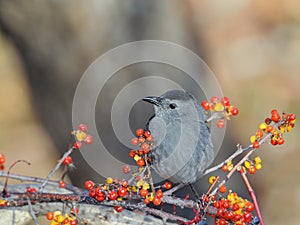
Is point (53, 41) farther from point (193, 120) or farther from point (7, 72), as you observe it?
point (193, 120)

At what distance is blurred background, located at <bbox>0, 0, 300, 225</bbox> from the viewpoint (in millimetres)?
4734

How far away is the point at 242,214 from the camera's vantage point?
1.93m

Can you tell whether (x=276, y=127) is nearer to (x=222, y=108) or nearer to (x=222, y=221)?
(x=222, y=108)

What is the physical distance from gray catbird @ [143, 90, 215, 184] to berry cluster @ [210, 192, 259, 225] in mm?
755

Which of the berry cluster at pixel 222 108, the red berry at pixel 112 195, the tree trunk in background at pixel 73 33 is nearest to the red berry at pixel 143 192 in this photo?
the red berry at pixel 112 195

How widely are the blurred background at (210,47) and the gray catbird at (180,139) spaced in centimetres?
155

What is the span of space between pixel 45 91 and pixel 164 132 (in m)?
2.95

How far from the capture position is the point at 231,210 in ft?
6.31

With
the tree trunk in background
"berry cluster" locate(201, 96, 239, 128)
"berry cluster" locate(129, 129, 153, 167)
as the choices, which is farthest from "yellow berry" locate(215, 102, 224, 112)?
the tree trunk in background

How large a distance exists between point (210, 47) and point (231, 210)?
348 centimetres

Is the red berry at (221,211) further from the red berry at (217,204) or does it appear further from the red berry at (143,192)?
the red berry at (143,192)

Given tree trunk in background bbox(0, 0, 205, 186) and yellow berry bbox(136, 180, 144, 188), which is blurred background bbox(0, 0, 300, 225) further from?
yellow berry bbox(136, 180, 144, 188)

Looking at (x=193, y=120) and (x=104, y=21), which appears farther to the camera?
(x=104, y=21)

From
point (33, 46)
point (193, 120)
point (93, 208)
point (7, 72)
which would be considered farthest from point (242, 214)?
point (7, 72)
